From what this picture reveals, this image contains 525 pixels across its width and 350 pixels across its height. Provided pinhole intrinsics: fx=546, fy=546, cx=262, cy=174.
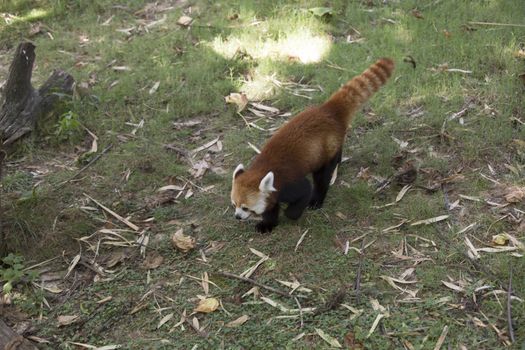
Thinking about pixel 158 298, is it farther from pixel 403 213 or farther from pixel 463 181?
pixel 463 181

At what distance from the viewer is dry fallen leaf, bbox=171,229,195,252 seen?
343 cm

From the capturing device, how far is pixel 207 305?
3.03 m

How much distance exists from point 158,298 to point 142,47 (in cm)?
322

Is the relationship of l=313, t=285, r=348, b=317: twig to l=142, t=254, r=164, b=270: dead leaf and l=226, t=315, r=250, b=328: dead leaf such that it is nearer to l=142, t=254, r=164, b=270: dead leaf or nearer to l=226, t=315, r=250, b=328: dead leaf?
l=226, t=315, r=250, b=328: dead leaf

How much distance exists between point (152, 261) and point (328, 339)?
1240mm

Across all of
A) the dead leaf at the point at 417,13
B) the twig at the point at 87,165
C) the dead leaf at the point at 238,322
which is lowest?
the dead leaf at the point at 238,322

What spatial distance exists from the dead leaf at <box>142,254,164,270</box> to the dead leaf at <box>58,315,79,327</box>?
1.68ft

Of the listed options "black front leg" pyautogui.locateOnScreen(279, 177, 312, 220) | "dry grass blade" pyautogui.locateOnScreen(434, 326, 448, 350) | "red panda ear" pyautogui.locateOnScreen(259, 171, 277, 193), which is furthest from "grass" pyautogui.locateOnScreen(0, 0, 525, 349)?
"red panda ear" pyautogui.locateOnScreen(259, 171, 277, 193)

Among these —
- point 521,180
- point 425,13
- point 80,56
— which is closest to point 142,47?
point 80,56

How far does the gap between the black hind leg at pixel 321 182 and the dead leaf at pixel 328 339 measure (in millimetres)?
1085

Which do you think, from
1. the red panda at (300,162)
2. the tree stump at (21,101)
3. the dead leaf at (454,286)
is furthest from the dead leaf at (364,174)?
the tree stump at (21,101)

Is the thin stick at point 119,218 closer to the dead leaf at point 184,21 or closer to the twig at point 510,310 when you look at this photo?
the twig at point 510,310

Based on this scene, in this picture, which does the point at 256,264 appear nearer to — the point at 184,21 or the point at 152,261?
the point at 152,261

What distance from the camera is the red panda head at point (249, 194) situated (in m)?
3.39
